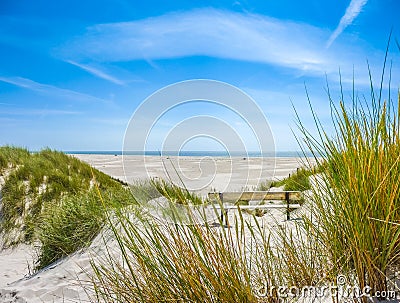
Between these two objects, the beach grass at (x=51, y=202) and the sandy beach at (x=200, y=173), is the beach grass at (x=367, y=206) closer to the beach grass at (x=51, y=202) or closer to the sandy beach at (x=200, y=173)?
the sandy beach at (x=200, y=173)

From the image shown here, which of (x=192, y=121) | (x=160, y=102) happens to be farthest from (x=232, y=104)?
(x=160, y=102)

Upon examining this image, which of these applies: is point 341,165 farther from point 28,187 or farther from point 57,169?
point 57,169

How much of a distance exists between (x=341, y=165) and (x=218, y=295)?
1101 mm

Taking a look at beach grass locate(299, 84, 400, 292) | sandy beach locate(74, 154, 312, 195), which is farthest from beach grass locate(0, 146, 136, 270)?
beach grass locate(299, 84, 400, 292)

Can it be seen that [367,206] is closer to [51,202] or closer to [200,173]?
[51,202]

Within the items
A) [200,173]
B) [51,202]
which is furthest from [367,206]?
[200,173]

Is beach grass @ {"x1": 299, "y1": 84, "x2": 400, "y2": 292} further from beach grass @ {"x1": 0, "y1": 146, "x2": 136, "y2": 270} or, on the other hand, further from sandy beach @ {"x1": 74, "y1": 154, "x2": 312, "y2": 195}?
beach grass @ {"x1": 0, "y1": 146, "x2": 136, "y2": 270}

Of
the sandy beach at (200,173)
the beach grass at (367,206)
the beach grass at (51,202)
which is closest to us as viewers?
the beach grass at (367,206)

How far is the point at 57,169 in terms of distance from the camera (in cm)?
845

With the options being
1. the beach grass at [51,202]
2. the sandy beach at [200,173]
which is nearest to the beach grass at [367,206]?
the sandy beach at [200,173]

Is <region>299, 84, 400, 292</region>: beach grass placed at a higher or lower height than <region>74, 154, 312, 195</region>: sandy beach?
higher

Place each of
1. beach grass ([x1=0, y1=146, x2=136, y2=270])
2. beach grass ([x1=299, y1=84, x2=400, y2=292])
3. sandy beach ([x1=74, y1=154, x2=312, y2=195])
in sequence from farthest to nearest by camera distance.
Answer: sandy beach ([x1=74, y1=154, x2=312, y2=195]) < beach grass ([x1=0, y1=146, x2=136, y2=270]) < beach grass ([x1=299, y1=84, x2=400, y2=292])

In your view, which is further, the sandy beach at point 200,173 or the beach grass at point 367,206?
the sandy beach at point 200,173

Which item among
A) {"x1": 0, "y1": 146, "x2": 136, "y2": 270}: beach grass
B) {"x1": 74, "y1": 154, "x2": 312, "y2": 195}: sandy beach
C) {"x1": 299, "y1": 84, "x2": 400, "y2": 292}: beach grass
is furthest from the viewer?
{"x1": 74, "y1": 154, "x2": 312, "y2": 195}: sandy beach
